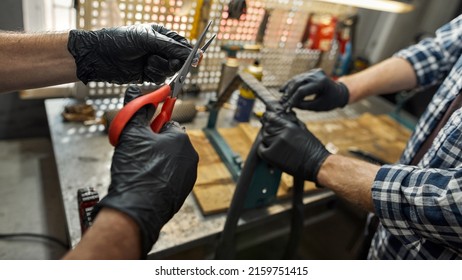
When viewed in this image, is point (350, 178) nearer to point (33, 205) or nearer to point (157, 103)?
point (157, 103)

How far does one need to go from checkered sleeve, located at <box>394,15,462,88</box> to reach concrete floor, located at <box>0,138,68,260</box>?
145cm

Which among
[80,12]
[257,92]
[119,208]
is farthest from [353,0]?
[119,208]

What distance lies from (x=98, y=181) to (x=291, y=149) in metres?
0.64

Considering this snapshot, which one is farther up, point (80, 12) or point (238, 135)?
point (80, 12)

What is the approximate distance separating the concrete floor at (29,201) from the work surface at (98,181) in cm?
22

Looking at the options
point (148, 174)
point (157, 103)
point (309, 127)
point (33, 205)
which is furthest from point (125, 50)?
point (309, 127)

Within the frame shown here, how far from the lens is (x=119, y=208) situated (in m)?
0.50

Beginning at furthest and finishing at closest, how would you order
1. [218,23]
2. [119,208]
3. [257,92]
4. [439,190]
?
[218,23] < [257,92] < [439,190] < [119,208]

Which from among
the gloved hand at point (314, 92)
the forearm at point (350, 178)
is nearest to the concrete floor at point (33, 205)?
the forearm at point (350, 178)

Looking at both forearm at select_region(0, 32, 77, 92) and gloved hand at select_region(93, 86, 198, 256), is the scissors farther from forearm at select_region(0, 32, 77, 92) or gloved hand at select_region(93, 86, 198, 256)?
forearm at select_region(0, 32, 77, 92)

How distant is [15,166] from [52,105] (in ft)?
0.95

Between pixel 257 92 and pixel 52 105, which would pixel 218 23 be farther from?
pixel 52 105

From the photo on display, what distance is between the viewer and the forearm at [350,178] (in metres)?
0.78

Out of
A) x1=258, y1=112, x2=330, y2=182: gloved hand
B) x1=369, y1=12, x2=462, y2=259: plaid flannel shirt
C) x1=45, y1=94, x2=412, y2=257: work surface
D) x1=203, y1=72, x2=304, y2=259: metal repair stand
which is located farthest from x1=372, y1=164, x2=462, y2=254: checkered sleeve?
x1=45, y1=94, x2=412, y2=257: work surface
